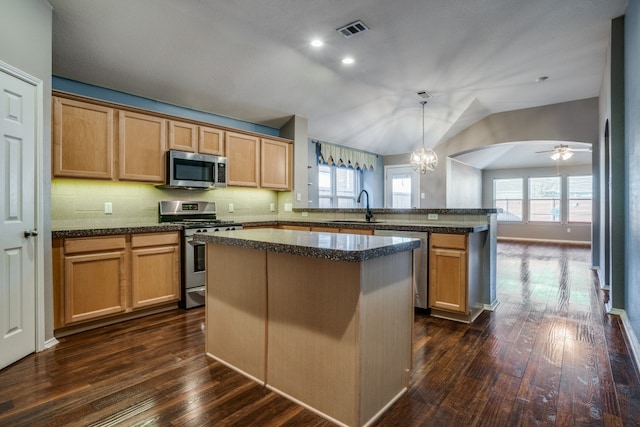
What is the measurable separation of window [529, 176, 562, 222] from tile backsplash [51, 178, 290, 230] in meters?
9.38

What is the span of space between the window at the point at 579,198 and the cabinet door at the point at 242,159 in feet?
31.0

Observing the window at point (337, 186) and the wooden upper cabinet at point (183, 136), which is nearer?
the wooden upper cabinet at point (183, 136)

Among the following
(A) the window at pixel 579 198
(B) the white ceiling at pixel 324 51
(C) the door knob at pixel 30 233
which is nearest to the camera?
(C) the door knob at pixel 30 233

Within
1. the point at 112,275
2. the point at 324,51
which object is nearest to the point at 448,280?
the point at 324,51

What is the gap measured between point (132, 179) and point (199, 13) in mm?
1722

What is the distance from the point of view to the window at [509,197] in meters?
10.4

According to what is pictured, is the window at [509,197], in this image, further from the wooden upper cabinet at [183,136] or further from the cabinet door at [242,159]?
the wooden upper cabinet at [183,136]

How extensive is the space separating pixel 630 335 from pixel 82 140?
488 cm

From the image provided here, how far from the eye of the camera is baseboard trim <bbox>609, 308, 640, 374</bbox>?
2264mm

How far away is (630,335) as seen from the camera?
8.54 ft

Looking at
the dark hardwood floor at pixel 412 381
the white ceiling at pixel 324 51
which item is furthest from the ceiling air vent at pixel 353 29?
the dark hardwood floor at pixel 412 381

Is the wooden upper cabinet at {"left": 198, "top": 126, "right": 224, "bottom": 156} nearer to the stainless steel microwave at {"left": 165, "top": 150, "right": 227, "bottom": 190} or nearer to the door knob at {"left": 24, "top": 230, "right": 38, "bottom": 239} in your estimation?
the stainless steel microwave at {"left": 165, "top": 150, "right": 227, "bottom": 190}

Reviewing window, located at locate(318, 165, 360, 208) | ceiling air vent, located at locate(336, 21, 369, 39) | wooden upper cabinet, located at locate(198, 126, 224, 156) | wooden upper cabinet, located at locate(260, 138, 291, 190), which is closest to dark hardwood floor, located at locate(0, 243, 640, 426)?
wooden upper cabinet, located at locate(198, 126, 224, 156)

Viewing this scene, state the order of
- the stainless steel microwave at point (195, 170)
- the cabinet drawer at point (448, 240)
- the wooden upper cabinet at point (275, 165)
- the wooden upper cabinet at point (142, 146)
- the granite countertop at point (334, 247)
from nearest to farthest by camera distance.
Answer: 1. the granite countertop at point (334, 247)
2. the cabinet drawer at point (448, 240)
3. the wooden upper cabinet at point (142, 146)
4. the stainless steel microwave at point (195, 170)
5. the wooden upper cabinet at point (275, 165)
